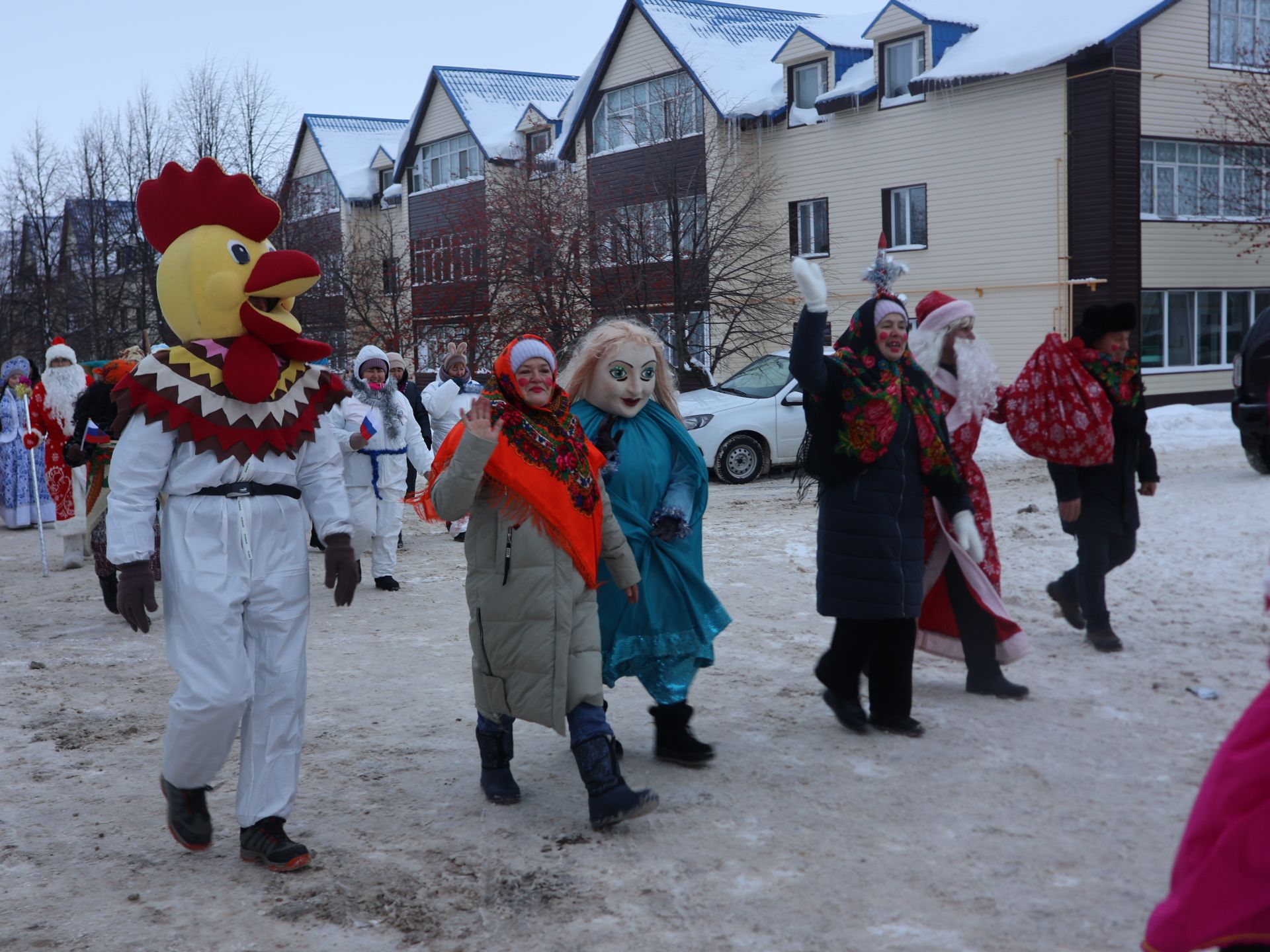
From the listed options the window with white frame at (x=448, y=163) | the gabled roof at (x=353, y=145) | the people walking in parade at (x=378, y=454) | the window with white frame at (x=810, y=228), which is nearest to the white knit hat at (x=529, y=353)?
the people walking in parade at (x=378, y=454)

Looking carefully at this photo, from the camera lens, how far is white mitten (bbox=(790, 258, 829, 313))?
4.57m

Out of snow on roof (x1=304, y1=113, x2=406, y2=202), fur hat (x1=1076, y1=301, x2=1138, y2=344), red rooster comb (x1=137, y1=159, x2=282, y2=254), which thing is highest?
snow on roof (x1=304, y1=113, x2=406, y2=202)

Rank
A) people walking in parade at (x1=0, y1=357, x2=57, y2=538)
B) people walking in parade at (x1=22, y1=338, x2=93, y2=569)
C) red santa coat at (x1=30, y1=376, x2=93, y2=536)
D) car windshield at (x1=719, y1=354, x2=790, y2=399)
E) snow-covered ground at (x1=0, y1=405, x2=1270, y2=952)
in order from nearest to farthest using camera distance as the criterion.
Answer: snow-covered ground at (x1=0, y1=405, x2=1270, y2=952)
red santa coat at (x1=30, y1=376, x2=93, y2=536)
people walking in parade at (x1=22, y1=338, x2=93, y2=569)
people walking in parade at (x1=0, y1=357, x2=57, y2=538)
car windshield at (x1=719, y1=354, x2=790, y2=399)

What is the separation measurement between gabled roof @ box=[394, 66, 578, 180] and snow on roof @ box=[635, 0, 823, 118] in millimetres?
5253

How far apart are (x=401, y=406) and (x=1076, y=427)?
548 cm

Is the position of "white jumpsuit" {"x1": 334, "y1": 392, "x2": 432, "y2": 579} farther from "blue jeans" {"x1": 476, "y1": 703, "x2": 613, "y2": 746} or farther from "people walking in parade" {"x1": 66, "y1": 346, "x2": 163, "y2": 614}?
"blue jeans" {"x1": 476, "y1": 703, "x2": 613, "y2": 746}

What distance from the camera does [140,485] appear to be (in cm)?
391

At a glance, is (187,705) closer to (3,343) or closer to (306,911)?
(306,911)

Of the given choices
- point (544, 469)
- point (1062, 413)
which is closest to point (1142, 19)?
point (1062, 413)

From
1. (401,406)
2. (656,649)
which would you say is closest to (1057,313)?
(401,406)

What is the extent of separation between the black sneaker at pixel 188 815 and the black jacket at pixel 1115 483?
443cm

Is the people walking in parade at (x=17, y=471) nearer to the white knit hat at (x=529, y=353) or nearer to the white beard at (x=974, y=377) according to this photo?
the white knit hat at (x=529, y=353)

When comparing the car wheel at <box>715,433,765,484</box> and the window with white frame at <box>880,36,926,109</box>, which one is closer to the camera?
the car wheel at <box>715,433,765,484</box>

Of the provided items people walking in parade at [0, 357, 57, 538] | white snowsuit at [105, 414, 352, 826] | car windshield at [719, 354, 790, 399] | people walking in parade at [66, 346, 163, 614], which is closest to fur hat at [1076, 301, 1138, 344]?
white snowsuit at [105, 414, 352, 826]
